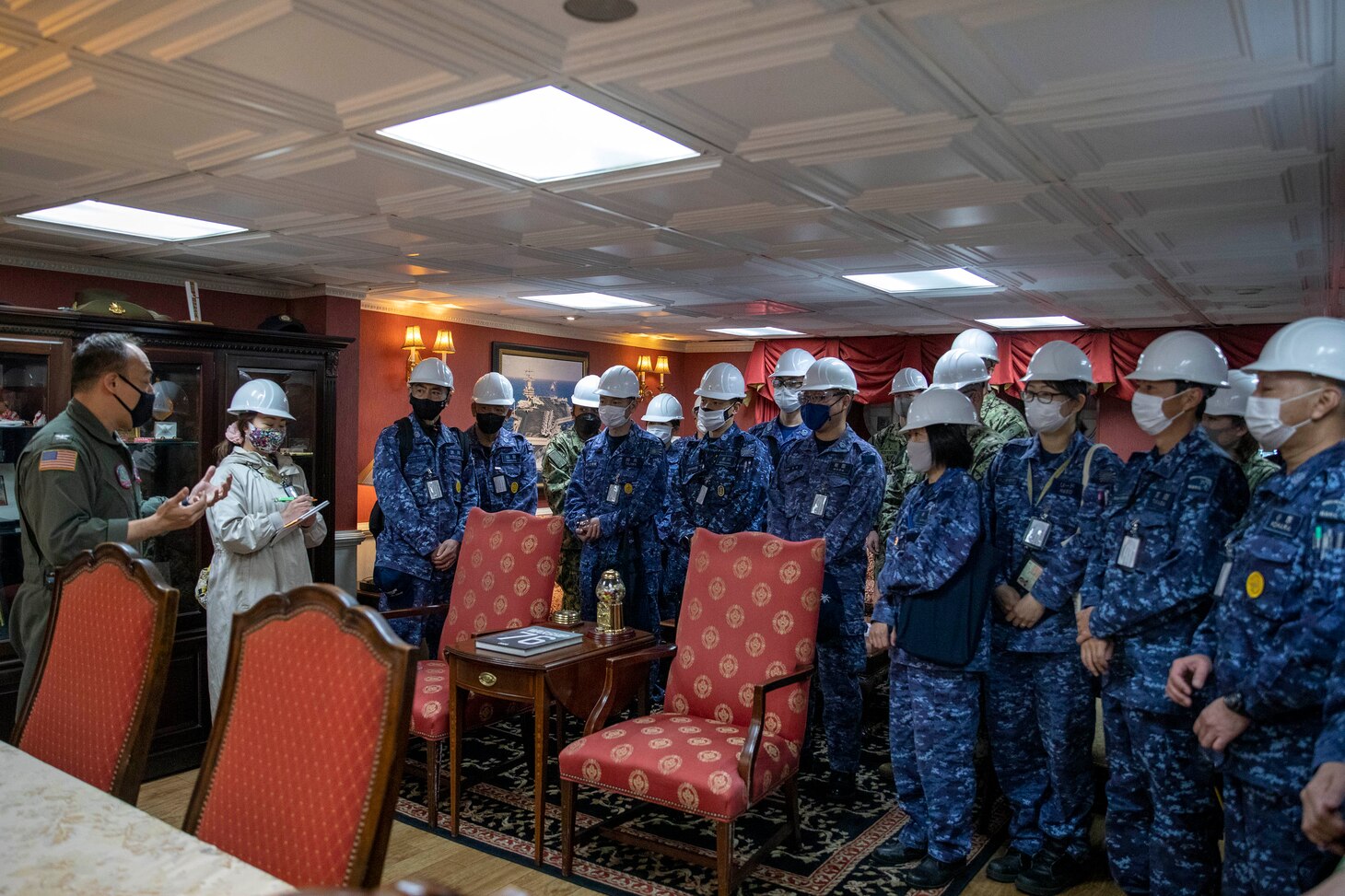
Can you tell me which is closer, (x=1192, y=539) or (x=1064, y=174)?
(x=1192, y=539)

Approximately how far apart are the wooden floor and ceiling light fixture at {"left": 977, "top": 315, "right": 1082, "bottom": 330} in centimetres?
541

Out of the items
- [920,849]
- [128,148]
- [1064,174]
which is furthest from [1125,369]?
[128,148]

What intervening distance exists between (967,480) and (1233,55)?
1354 millimetres

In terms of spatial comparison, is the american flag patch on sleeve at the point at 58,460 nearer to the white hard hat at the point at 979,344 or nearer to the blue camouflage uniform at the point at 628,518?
the blue camouflage uniform at the point at 628,518

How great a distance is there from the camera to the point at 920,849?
319 cm

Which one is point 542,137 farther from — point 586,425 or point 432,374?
point 586,425

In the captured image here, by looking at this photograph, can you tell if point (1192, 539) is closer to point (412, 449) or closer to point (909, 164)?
point (909, 164)

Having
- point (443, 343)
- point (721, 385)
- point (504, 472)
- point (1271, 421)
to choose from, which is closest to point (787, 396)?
point (721, 385)

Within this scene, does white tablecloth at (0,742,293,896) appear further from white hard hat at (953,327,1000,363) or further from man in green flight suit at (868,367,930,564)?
white hard hat at (953,327,1000,363)

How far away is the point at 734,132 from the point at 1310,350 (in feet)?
5.29

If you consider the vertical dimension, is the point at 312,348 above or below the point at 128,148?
below

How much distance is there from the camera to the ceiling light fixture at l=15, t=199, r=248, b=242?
4.12 meters

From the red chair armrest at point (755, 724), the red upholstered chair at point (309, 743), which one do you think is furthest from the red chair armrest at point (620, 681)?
the red upholstered chair at point (309, 743)

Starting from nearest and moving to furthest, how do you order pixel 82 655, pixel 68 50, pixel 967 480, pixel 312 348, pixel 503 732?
1. pixel 82 655
2. pixel 68 50
3. pixel 967 480
4. pixel 503 732
5. pixel 312 348
